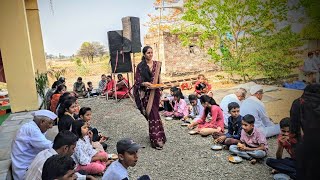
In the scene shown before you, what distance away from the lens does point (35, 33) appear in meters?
10.1

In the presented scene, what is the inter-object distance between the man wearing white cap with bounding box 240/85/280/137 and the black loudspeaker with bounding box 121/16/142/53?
564 centimetres

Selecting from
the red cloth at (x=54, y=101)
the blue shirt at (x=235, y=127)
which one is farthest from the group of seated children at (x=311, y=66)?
the red cloth at (x=54, y=101)

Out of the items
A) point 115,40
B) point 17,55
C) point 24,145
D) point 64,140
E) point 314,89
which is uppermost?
point 115,40

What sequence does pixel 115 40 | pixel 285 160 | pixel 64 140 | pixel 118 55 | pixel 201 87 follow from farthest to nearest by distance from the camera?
pixel 118 55 < pixel 115 40 < pixel 201 87 < pixel 285 160 < pixel 64 140

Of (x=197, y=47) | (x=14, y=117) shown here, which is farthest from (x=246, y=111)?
(x=197, y=47)

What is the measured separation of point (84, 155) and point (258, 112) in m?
3.38

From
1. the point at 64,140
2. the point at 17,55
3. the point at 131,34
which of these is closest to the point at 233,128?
the point at 64,140

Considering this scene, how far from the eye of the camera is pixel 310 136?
1.54 meters

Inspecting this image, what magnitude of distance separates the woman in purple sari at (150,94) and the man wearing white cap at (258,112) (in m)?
1.70

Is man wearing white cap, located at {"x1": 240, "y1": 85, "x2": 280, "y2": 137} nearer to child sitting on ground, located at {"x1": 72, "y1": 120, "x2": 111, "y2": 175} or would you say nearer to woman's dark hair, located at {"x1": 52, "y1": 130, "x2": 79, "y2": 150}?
child sitting on ground, located at {"x1": 72, "y1": 120, "x2": 111, "y2": 175}

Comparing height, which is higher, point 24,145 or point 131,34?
point 131,34

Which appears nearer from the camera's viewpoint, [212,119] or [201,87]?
[212,119]

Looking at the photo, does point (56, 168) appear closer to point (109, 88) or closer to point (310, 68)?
point (109, 88)

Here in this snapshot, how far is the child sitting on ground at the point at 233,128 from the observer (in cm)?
474
